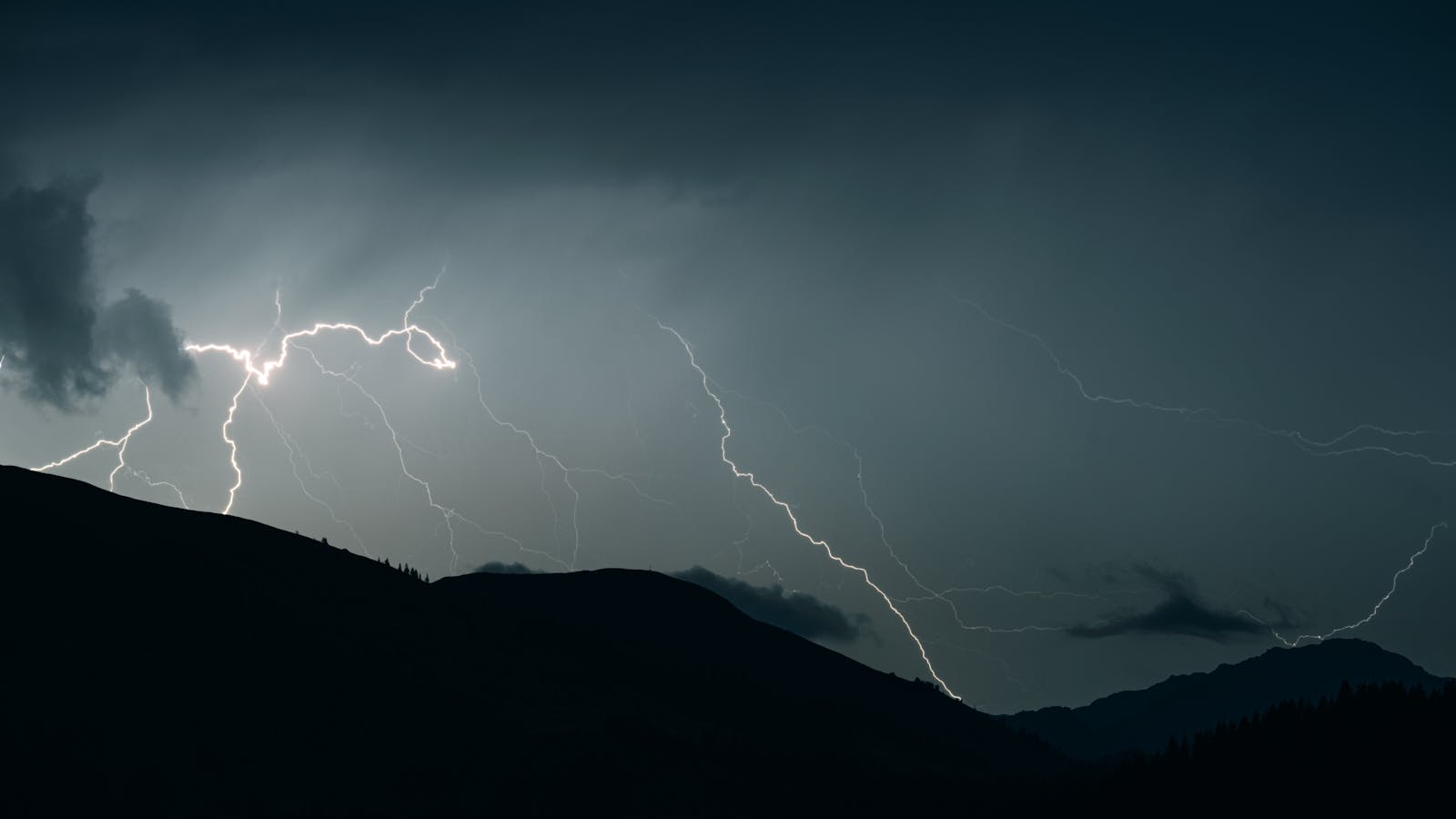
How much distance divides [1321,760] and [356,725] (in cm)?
8072

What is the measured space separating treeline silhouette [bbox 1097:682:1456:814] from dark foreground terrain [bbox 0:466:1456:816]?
0.25 m

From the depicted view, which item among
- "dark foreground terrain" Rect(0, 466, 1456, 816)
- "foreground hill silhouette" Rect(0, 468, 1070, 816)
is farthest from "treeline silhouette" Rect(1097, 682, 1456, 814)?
"foreground hill silhouette" Rect(0, 468, 1070, 816)

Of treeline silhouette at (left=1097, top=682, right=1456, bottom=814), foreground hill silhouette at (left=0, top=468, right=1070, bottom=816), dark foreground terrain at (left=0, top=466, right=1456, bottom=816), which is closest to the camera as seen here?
foreground hill silhouette at (left=0, top=468, right=1070, bottom=816)

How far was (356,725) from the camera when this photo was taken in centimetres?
9481

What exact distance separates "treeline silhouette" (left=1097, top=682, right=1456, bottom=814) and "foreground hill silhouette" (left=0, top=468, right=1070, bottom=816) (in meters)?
19.6

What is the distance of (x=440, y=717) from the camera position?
330 feet

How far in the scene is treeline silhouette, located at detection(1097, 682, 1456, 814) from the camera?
291ft

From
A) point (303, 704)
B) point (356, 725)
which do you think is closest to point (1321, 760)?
point (356, 725)

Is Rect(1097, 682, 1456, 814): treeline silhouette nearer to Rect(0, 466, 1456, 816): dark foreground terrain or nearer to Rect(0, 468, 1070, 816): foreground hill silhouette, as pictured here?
Rect(0, 466, 1456, 816): dark foreground terrain

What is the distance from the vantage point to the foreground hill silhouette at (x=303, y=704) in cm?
7944

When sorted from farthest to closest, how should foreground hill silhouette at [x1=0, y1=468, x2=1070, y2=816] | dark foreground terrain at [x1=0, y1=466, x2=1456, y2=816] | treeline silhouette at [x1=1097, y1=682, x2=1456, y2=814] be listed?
1. treeline silhouette at [x1=1097, y1=682, x2=1456, y2=814]
2. dark foreground terrain at [x1=0, y1=466, x2=1456, y2=816]
3. foreground hill silhouette at [x1=0, y1=468, x2=1070, y2=816]

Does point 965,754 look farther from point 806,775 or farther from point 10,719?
point 10,719

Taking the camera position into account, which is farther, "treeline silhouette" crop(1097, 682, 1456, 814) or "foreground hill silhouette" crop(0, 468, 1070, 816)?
"treeline silhouette" crop(1097, 682, 1456, 814)

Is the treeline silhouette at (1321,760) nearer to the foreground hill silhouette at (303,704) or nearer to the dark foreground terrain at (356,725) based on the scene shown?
the dark foreground terrain at (356,725)
